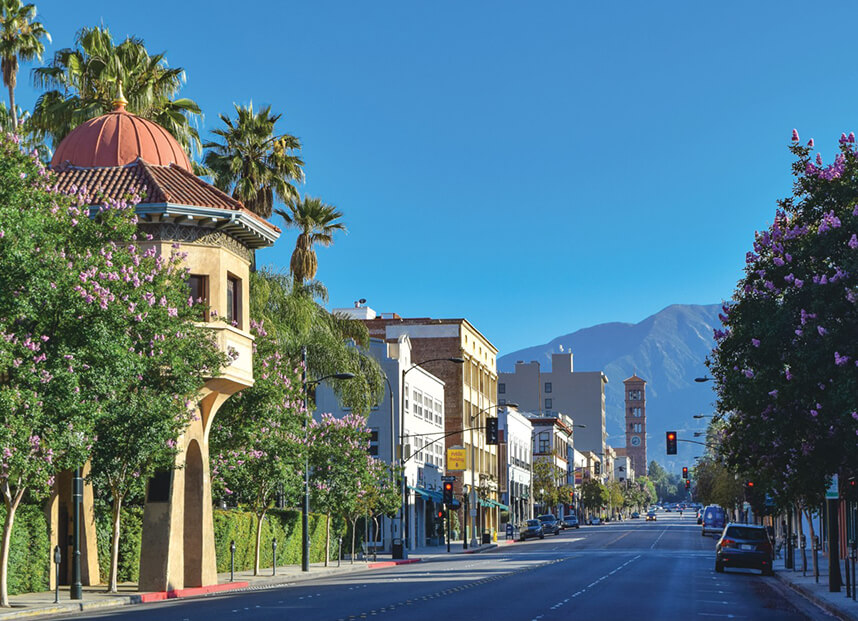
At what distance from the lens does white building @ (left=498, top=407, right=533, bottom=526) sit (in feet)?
395

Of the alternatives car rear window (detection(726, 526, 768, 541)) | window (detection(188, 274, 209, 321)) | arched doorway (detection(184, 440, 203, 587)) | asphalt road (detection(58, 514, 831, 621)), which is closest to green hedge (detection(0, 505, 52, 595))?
arched doorway (detection(184, 440, 203, 587))

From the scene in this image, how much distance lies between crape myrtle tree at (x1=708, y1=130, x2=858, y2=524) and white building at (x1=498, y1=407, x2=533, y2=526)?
90.9m

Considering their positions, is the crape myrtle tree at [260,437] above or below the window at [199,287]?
below

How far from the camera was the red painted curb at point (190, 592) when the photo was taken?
3195 cm

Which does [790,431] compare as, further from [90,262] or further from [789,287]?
[90,262]

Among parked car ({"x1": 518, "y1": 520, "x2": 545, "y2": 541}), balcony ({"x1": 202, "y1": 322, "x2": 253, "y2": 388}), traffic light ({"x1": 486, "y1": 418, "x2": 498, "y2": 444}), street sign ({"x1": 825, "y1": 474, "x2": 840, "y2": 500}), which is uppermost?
balcony ({"x1": 202, "y1": 322, "x2": 253, "y2": 388})

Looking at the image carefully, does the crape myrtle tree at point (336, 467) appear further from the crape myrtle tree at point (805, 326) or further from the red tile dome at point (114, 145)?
the crape myrtle tree at point (805, 326)

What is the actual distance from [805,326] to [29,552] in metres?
21.7

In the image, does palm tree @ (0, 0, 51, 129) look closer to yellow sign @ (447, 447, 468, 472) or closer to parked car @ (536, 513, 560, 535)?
yellow sign @ (447, 447, 468, 472)

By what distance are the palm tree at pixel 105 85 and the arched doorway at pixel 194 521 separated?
14.0m

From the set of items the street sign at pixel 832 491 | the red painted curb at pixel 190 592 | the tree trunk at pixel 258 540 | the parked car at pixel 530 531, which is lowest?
the parked car at pixel 530 531

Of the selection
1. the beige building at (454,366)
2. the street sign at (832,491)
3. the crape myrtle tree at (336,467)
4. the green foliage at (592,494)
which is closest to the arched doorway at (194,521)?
the crape myrtle tree at (336,467)

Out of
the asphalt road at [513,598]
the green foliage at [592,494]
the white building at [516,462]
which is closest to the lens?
the asphalt road at [513,598]

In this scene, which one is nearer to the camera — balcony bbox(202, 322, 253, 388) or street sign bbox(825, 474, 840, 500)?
street sign bbox(825, 474, 840, 500)
